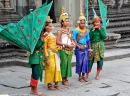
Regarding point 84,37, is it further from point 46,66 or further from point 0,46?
point 0,46

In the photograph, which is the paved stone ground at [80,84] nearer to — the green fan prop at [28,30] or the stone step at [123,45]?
the green fan prop at [28,30]

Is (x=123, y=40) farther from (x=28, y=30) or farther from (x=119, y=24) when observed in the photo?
(x=28, y=30)

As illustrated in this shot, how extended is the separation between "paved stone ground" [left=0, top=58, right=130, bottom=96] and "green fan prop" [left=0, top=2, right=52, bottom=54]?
0.90 metres

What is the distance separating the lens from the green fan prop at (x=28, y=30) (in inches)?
227

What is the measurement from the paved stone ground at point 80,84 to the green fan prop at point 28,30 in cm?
90

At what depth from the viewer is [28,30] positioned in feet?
19.6

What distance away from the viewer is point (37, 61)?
6137 millimetres

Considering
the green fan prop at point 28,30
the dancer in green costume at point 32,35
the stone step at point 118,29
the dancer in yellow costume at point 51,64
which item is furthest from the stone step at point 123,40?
the green fan prop at point 28,30

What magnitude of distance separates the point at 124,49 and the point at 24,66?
396 cm

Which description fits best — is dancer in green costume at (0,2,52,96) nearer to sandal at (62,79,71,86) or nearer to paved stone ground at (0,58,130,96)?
paved stone ground at (0,58,130,96)

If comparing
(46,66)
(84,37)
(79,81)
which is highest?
(84,37)

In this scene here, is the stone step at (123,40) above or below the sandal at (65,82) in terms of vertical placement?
above

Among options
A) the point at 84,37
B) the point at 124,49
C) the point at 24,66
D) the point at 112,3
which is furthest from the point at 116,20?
the point at 84,37

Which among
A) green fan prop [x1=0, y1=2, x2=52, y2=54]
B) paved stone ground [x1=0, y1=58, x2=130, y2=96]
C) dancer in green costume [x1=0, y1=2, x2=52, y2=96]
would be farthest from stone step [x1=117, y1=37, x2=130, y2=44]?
green fan prop [x1=0, y1=2, x2=52, y2=54]
